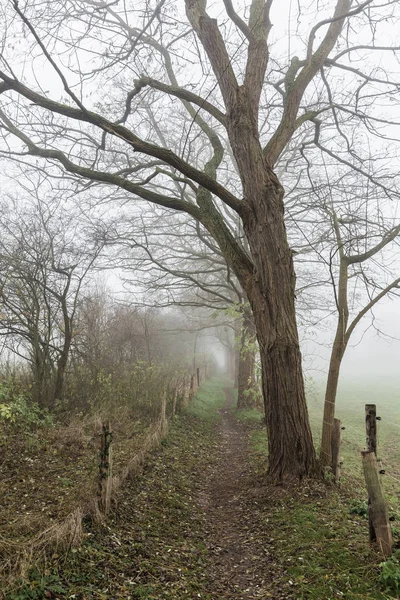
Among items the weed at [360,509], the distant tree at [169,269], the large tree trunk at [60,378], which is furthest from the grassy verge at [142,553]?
the distant tree at [169,269]

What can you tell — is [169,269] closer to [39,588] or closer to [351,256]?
[351,256]

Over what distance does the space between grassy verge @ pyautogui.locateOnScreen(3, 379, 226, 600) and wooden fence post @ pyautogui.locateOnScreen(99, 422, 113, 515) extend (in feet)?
0.62

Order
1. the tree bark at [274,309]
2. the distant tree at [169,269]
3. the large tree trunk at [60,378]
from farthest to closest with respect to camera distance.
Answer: the distant tree at [169,269]
the large tree trunk at [60,378]
the tree bark at [274,309]

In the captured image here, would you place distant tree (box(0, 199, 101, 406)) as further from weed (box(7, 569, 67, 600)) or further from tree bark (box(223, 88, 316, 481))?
weed (box(7, 569, 67, 600))

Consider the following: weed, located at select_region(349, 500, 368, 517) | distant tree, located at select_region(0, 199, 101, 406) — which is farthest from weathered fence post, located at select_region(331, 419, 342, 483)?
distant tree, located at select_region(0, 199, 101, 406)

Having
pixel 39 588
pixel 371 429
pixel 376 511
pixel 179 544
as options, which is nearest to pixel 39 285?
pixel 179 544

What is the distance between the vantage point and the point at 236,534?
5.02 meters

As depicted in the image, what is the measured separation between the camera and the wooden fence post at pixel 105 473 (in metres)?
4.58

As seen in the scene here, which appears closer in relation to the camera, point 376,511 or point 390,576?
point 390,576

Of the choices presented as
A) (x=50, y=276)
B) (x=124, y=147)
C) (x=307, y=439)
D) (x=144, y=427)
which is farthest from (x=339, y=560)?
(x=124, y=147)

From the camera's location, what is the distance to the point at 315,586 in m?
3.51

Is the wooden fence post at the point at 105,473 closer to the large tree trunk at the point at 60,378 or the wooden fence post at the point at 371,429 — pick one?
the wooden fence post at the point at 371,429

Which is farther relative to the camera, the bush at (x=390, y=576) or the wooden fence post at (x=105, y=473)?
the wooden fence post at (x=105, y=473)

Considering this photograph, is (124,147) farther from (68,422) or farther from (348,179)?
(68,422)
